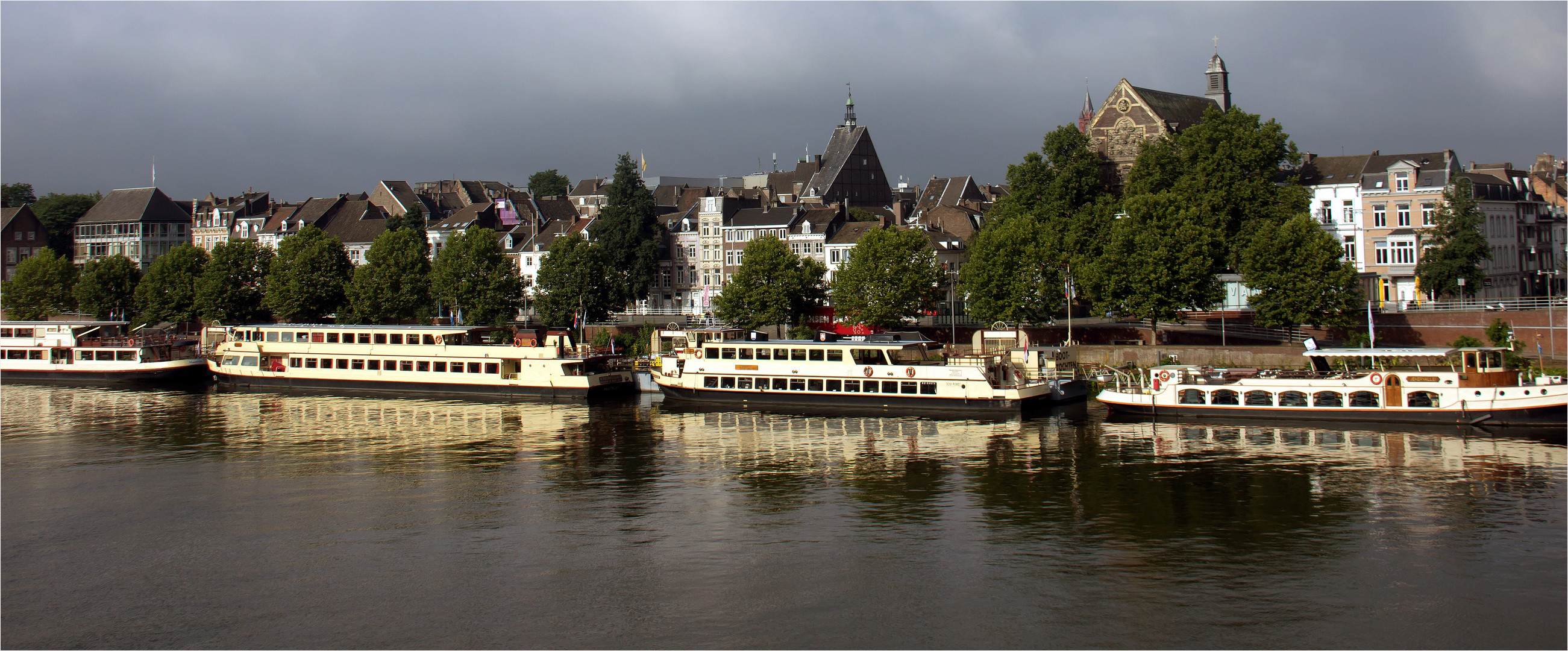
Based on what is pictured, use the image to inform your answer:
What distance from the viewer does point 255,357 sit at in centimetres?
7262

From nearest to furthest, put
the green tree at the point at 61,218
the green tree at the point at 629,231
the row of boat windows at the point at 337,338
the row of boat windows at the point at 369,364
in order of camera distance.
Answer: the row of boat windows at the point at 369,364 < the row of boat windows at the point at 337,338 < the green tree at the point at 629,231 < the green tree at the point at 61,218

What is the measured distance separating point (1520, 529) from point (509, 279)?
242ft

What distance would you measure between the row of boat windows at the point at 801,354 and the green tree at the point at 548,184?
396ft

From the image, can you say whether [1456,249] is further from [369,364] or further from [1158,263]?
[369,364]

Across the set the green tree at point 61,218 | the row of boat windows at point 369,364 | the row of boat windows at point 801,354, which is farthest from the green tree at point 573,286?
the green tree at point 61,218

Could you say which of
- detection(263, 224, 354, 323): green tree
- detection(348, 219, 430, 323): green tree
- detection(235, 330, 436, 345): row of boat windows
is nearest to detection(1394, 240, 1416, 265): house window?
detection(235, 330, 436, 345): row of boat windows

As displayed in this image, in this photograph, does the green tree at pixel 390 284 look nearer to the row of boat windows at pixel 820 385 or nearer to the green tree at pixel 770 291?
the green tree at pixel 770 291

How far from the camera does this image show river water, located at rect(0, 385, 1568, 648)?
77.3 ft

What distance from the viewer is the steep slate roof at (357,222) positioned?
415ft

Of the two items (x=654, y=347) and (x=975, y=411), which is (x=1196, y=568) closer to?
(x=975, y=411)

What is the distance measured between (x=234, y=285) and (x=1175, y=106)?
75229 millimetres

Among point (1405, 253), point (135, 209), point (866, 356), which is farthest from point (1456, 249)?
point (135, 209)

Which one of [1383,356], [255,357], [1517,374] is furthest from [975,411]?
[255,357]

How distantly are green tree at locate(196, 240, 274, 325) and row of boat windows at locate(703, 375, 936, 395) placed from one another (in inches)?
2142
